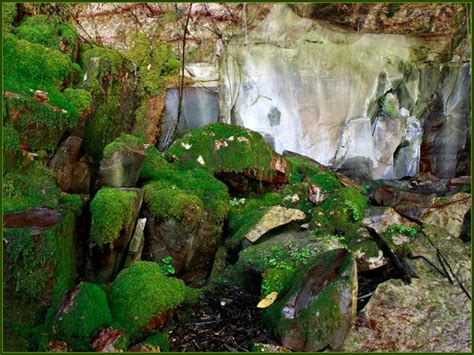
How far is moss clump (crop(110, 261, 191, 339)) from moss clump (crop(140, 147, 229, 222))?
118 centimetres

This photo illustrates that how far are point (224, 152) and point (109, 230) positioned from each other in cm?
306

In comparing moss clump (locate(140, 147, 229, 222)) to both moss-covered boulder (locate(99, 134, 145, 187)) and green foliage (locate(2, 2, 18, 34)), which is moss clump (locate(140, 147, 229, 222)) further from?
green foliage (locate(2, 2, 18, 34))

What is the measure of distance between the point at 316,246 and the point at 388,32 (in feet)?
24.0

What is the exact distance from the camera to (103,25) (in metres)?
10.5

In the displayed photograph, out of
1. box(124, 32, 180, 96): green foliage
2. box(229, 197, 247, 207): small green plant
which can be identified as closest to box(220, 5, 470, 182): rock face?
box(124, 32, 180, 96): green foliage

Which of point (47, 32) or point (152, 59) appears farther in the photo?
point (152, 59)

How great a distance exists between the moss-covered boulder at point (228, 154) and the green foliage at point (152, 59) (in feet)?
8.52

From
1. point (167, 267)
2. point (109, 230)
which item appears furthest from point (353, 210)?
point (109, 230)

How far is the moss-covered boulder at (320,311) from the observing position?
15.3 feet

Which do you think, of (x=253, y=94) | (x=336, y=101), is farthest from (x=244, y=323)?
(x=336, y=101)

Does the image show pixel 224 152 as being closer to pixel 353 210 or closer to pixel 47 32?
pixel 353 210

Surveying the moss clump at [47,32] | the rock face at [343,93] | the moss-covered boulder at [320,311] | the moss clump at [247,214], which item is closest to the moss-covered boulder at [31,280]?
the moss-covered boulder at [320,311]

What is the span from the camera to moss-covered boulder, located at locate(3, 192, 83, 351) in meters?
4.42

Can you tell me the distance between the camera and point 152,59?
10.4 meters
